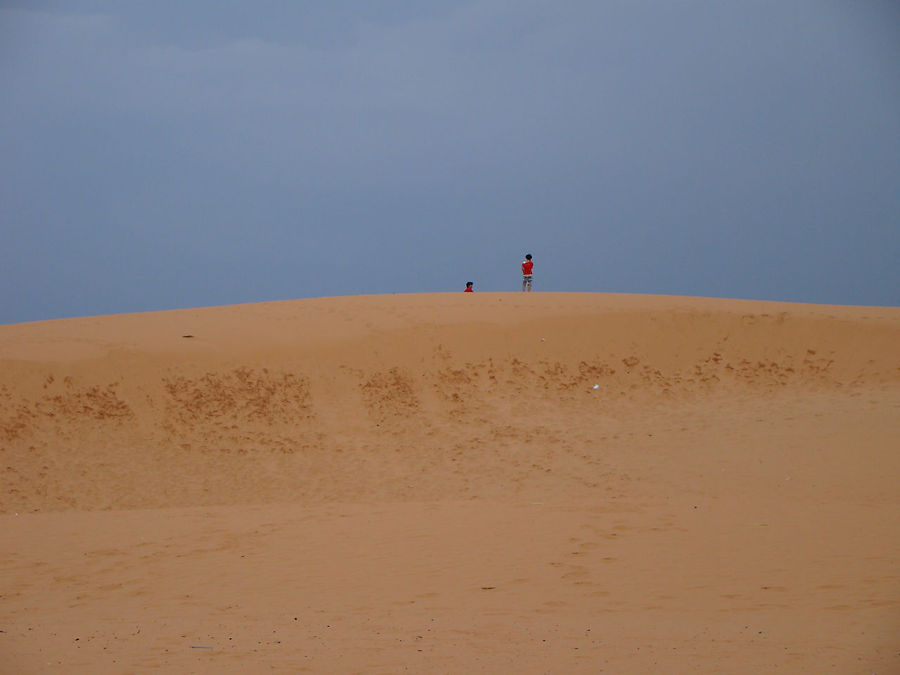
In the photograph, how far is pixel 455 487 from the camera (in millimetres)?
12805

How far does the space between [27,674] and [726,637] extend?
4.81 m

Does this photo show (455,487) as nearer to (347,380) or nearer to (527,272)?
(347,380)

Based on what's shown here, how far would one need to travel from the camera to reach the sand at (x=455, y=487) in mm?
6195

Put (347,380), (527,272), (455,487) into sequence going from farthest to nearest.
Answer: (527,272), (347,380), (455,487)

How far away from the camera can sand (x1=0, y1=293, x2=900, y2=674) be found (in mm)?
6195

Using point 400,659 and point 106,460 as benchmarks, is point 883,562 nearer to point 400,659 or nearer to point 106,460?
point 400,659

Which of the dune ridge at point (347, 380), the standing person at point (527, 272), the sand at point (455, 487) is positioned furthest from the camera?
the standing person at point (527, 272)

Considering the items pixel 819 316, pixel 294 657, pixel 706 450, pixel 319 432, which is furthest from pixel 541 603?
pixel 819 316

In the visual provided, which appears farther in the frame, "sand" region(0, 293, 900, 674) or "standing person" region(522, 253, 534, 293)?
"standing person" region(522, 253, 534, 293)

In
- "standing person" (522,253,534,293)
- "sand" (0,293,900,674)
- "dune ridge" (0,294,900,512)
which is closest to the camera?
"sand" (0,293,900,674)

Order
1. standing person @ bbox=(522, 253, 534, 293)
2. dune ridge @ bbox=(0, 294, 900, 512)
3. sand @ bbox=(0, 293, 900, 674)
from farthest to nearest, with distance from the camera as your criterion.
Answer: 1. standing person @ bbox=(522, 253, 534, 293)
2. dune ridge @ bbox=(0, 294, 900, 512)
3. sand @ bbox=(0, 293, 900, 674)

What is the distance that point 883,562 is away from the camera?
7.82 m

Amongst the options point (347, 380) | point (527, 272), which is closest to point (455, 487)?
point (347, 380)

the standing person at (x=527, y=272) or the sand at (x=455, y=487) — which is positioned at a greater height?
the standing person at (x=527, y=272)
